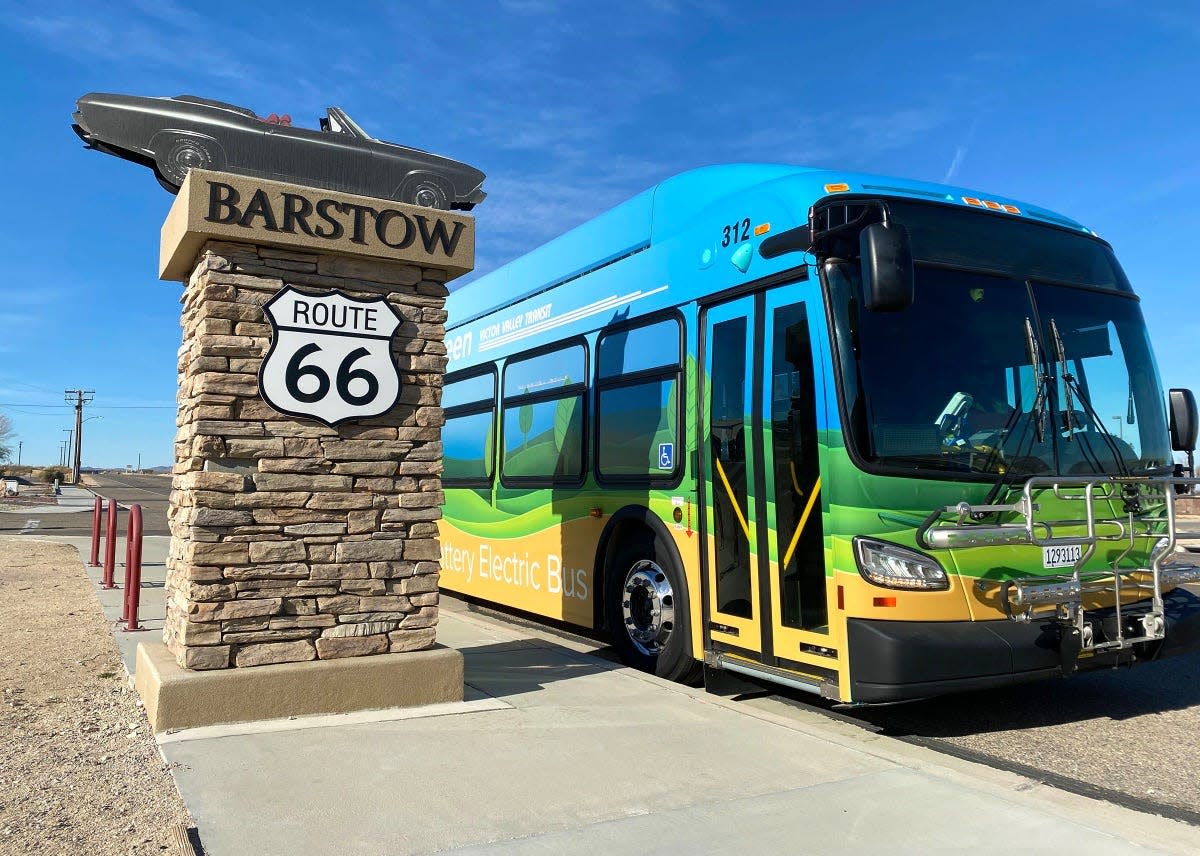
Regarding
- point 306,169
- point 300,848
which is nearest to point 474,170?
point 306,169

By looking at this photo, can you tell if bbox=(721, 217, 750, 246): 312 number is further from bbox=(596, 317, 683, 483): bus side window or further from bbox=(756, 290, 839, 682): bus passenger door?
bbox=(596, 317, 683, 483): bus side window

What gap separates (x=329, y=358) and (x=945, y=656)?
380cm

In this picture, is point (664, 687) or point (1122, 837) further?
point (664, 687)

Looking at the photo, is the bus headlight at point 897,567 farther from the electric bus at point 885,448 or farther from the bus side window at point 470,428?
the bus side window at point 470,428

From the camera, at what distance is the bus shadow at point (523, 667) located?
6305 millimetres

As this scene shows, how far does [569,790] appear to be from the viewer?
421 centimetres

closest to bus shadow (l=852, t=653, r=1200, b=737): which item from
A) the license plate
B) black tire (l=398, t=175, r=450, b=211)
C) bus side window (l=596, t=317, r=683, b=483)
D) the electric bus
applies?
the electric bus

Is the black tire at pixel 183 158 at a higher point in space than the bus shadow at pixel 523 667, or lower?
higher

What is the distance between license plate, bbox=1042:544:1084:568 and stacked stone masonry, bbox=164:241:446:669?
3.54 meters

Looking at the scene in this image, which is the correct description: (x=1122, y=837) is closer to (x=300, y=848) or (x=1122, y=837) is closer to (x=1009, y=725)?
(x=1009, y=725)

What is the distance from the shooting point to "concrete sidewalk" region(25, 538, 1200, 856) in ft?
12.0

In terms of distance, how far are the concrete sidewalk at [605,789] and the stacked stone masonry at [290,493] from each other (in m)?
0.55

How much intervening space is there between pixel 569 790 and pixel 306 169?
3.85 meters

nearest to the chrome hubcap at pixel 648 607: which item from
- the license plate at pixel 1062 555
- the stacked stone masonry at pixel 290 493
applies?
the stacked stone masonry at pixel 290 493
